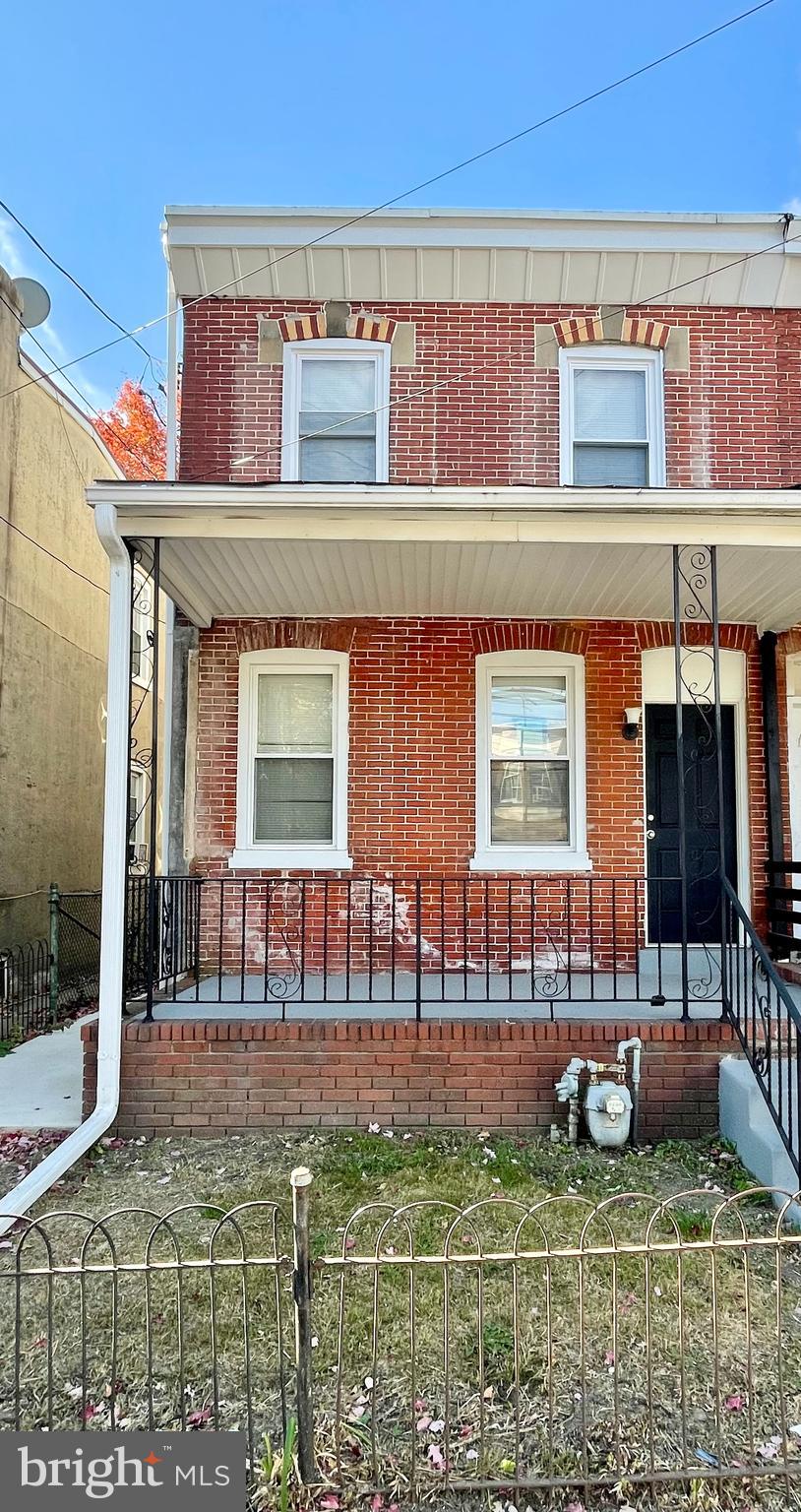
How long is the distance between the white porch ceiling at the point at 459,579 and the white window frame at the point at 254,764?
403 millimetres

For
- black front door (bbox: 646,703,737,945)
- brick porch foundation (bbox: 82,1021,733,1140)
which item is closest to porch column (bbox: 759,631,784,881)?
black front door (bbox: 646,703,737,945)

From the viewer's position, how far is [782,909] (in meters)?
7.01

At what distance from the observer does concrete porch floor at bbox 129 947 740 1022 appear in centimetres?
530

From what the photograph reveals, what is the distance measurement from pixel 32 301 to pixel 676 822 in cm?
913

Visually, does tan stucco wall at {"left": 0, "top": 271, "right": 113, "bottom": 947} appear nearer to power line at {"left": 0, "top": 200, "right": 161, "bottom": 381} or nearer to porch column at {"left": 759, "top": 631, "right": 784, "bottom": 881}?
power line at {"left": 0, "top": 200, "right": 161, "bottom": 381}

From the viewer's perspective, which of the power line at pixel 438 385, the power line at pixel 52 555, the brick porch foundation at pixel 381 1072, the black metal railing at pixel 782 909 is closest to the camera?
the brick porch foundation at pixel 381 1072

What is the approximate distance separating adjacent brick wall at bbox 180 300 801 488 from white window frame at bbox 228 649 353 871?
165 centimetres

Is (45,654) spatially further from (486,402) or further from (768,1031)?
(768,1031)

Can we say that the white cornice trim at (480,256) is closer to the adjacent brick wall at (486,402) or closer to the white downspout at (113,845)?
the adjacent brick wall at (486,402)

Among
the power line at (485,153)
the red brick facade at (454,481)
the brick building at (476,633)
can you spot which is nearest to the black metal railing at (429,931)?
the brick building at (476,633)

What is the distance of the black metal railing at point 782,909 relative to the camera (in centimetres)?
682

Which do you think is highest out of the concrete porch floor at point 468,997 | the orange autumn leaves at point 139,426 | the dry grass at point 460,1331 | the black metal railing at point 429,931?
the orange autumn leaves at point 139,426

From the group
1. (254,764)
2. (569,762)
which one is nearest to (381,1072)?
(254,764)

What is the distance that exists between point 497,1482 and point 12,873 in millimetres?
8383
